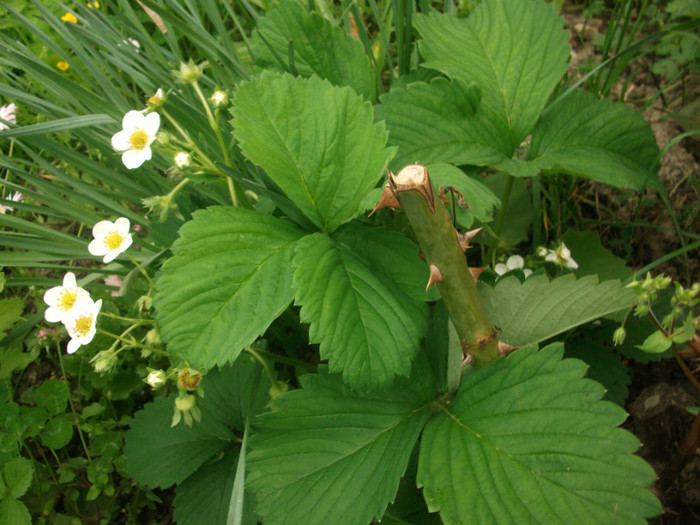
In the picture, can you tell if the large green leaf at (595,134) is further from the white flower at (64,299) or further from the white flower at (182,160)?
the white flower at (64,299)

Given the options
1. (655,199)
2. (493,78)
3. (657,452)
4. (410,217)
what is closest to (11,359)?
(410,217)

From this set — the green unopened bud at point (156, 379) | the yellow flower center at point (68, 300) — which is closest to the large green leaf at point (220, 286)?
the green unopened bud at point (156, 379)

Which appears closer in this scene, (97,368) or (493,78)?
(97,368)

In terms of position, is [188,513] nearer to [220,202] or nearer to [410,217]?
[220,202]

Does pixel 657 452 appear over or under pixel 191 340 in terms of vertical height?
under

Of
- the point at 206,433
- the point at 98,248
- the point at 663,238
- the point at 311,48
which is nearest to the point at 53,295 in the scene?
the point at 98,248

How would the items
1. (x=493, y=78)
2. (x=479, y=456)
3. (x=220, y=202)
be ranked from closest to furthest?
(x=479, y=456) → (x=493, y=78) → (x=220, y=202)

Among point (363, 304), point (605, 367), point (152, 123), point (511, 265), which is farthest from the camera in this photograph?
point (511, 265)

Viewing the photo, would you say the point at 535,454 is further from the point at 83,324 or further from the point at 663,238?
the point at 663,238
